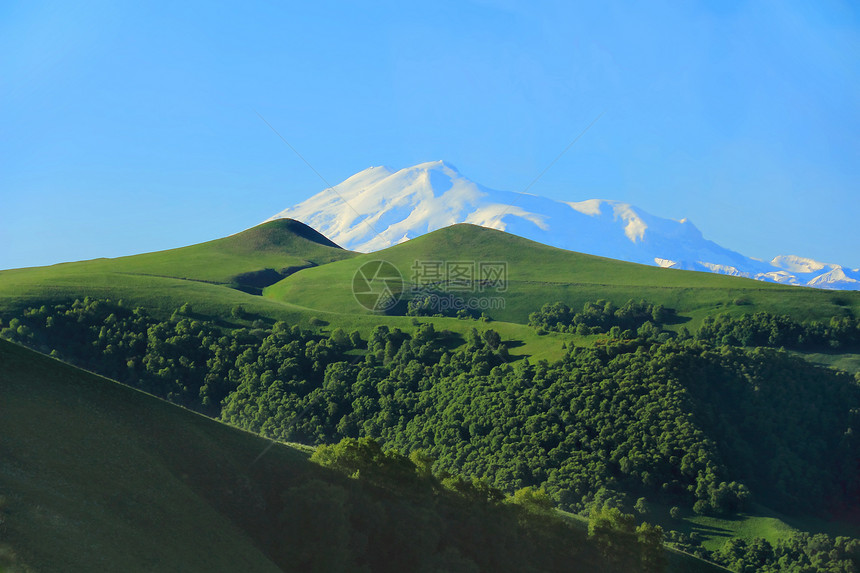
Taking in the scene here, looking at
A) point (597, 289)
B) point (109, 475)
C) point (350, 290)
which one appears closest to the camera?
point (109, 475)

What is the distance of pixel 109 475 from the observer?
28.9m

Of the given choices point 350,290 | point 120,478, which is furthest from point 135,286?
point 120,478

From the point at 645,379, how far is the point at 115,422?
7556 cm

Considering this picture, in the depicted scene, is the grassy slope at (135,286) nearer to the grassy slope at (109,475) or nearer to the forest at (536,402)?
the forest at (536,402)

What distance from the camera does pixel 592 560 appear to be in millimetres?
45125

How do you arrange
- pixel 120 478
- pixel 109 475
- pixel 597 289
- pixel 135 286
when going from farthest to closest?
1. pixel 597 289
2. pixel 135 286
3. pixel 120 478
4. pixel 109 475

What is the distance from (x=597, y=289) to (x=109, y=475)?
149m

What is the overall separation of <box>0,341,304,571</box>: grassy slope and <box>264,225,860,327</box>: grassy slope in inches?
4303

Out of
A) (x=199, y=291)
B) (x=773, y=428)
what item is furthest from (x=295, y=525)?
(x=199, y=291)

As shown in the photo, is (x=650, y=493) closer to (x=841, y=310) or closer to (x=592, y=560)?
(x=592, y=560)

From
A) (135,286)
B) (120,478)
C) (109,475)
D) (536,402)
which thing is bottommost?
(536,402)

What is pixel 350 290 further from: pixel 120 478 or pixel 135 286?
pixel 120 478

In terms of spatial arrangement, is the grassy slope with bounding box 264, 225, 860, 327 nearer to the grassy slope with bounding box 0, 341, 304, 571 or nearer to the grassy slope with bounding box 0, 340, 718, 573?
the grassy slope with bounding box 0, 340, 718, 573

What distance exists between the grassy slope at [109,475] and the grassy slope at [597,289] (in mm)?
109290
